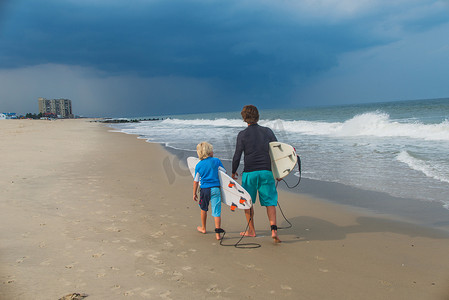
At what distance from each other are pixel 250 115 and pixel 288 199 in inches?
112

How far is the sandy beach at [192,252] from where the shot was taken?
10.2ft

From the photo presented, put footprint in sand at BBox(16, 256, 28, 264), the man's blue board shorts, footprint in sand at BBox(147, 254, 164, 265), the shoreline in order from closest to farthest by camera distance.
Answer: footprint in sand at BBox(16, 256, 28, 264), footprint in sand at BBox(147, 254, 164, 265), the man's blue board shorts, the shoreline

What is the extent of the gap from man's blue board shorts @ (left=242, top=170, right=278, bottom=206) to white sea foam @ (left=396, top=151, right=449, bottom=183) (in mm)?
5109

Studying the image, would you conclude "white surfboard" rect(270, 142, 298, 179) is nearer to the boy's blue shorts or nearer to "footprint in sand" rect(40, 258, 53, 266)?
the boy's blue shorts

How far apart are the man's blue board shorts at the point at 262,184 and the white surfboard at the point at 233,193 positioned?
0.16 m

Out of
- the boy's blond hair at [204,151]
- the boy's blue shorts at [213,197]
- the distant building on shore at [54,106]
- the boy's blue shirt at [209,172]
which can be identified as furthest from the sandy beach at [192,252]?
the distant building on shore at [54,106]

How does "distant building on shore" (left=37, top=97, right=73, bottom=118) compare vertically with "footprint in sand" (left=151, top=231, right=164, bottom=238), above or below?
above

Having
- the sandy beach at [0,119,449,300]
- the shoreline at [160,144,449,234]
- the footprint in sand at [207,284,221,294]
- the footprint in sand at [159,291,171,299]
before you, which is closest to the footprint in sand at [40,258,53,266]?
the sandy beach at [0,119,449,300]

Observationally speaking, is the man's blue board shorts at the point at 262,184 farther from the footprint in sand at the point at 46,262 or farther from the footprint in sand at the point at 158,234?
the footprint in sand at the point at 46,262

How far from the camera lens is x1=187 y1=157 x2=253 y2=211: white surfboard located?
14.5 feet

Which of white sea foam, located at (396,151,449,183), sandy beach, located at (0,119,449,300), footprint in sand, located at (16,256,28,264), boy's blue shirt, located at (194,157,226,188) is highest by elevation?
boy's blue shirt, located at (194,157,226,188)

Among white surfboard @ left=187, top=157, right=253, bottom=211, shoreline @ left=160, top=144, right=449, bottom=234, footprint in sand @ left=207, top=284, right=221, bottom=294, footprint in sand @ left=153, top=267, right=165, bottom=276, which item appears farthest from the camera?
shoreline @ left=160, top=144, right=449, bottom=234

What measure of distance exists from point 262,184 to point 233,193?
17.1 inches

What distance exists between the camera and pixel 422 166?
898cm
